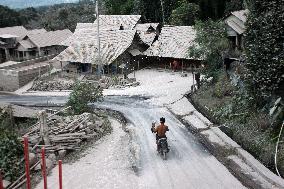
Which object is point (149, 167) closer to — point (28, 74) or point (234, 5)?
point (28, 74)

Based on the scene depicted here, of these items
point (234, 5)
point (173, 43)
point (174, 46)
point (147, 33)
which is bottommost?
point (174, 46)

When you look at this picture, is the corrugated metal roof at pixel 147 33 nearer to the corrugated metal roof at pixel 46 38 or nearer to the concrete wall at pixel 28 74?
the concrete wall at pixel 28 74

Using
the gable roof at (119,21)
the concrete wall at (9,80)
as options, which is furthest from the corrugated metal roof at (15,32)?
the concrete wall at (9,80)

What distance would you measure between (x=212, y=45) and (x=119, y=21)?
32.7 meters

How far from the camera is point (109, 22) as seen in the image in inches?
2491

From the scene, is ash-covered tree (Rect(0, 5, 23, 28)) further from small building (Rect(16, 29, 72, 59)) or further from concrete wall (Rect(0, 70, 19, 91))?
concrete wall (Rect(0, 70, 19, 91))

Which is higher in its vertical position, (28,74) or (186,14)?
(186,14)

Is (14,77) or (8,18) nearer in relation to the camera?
(14,77)

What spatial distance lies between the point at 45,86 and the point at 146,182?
3139cm

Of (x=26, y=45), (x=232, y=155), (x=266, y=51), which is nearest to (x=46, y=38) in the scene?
(x=26, y=45)

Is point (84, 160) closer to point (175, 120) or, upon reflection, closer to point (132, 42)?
point (175, 120)

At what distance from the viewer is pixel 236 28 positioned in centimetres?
3192

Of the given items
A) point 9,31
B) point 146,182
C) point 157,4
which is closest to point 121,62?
point 157,4

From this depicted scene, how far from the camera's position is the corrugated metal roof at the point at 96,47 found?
47.6 meters
